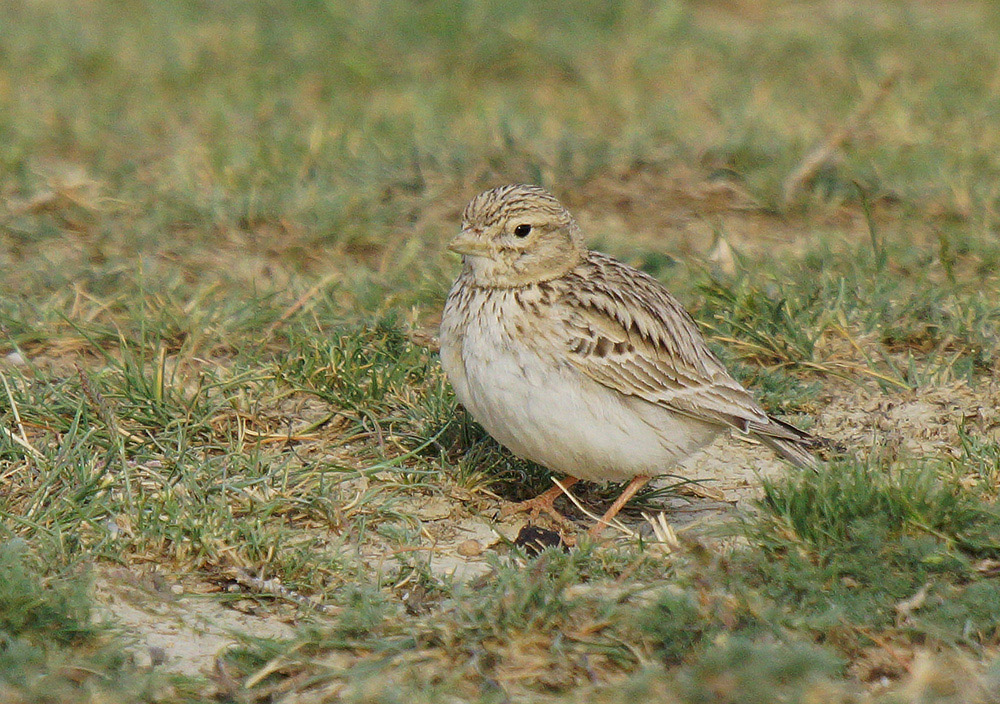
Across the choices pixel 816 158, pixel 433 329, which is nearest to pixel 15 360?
pixel 433 329

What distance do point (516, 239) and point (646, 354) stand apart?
25.5 inches

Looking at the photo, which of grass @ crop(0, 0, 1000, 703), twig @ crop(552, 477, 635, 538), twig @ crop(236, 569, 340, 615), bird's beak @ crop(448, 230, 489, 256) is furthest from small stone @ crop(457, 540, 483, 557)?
bird's beak @ crop(448, 230, 489, 256)

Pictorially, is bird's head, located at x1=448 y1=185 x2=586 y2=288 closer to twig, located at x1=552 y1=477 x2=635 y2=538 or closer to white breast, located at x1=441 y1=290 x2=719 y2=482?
white breast, located at x1=441 y1=290 x2=719 y2=482

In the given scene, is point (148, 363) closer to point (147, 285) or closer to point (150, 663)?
point (147, 285)

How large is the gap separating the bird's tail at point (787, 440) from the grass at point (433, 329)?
0.13 metres

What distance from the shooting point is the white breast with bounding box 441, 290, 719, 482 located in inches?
185

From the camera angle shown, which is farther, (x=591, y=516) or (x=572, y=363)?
(x=591, y=516)

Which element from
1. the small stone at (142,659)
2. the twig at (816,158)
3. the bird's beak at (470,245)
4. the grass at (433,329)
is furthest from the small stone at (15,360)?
the twig at (816,158)

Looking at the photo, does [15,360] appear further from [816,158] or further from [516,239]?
→ [816,158]

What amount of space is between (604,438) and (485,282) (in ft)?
2.45

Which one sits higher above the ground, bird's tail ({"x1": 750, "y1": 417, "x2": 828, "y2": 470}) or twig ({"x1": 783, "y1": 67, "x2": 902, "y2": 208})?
twig ({"x1": 783, "y1": 67, "x2": 902, "y2": 208})

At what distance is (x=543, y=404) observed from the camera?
15.4ft

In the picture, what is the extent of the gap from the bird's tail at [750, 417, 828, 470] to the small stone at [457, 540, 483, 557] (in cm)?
110

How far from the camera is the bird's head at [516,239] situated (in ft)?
16.6
